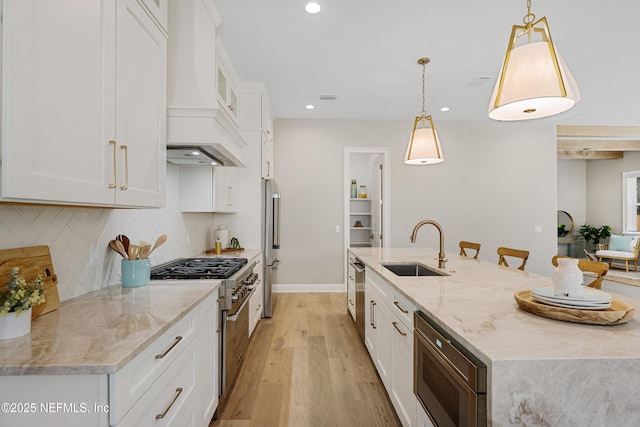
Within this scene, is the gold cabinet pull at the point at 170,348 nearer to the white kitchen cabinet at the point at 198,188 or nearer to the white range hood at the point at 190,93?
the white range hood at the point at 190,93

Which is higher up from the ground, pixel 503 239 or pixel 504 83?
pixel 504 83

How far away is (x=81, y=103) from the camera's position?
1.14 meters

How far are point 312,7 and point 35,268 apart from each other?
7.83 feet

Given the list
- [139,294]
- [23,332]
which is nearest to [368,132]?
[139,294]

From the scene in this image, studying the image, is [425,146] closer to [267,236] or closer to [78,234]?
[267,236]

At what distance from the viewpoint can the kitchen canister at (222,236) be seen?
3666 mm

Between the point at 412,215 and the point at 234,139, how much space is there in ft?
12.3

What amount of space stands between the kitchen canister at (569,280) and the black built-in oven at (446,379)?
507 millimetres

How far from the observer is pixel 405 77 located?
3.80 m

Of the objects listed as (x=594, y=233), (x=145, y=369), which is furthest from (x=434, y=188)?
(x=594, y=233)

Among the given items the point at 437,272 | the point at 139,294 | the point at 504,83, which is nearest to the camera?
the point at 504,83

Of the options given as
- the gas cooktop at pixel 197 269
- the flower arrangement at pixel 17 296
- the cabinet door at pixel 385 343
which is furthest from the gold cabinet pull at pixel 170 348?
the cabinet door at pixel 385 343

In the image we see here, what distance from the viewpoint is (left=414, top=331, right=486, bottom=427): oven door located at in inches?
39.7

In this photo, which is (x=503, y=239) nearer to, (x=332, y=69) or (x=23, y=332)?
(x=332, y=69)
